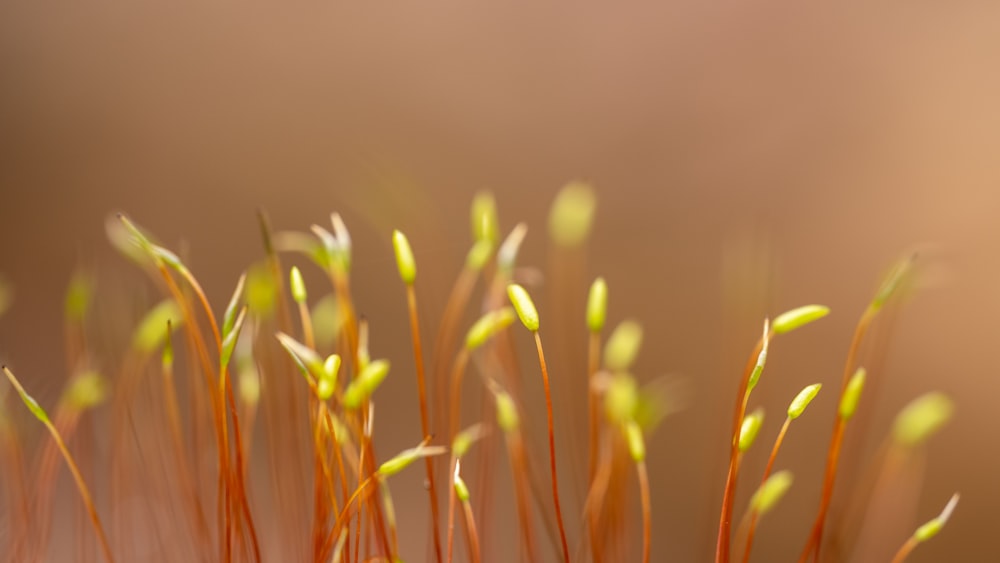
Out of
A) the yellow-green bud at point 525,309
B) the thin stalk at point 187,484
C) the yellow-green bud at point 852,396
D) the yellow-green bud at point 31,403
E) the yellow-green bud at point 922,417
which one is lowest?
the yellow-green bud at point 922,417

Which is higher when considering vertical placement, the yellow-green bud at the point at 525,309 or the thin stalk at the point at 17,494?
the yellow-green bud at the point at 525,309

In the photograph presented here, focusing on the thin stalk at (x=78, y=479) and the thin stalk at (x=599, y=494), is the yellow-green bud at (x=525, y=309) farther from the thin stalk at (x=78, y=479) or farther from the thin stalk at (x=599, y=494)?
the thin stalk at (x=78, y=479)

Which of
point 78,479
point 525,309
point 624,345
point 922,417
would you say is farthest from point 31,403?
point 922,417

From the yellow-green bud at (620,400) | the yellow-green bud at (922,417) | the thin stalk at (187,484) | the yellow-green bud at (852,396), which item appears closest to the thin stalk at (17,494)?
the thin stalk at (187,484)

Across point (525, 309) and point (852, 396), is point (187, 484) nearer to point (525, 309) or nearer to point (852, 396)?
point (525, 309)

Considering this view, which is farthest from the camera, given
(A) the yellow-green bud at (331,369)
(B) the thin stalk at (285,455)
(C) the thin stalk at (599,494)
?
(B) the thin stalk at (285,455)

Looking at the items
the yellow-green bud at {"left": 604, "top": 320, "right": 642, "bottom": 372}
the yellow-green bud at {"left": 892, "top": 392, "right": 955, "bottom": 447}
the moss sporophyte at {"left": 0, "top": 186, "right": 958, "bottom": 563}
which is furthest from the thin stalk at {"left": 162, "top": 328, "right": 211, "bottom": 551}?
the yellow-green bud at {"left": 892, "top": 392, "right": 955, "bottom": 447}
